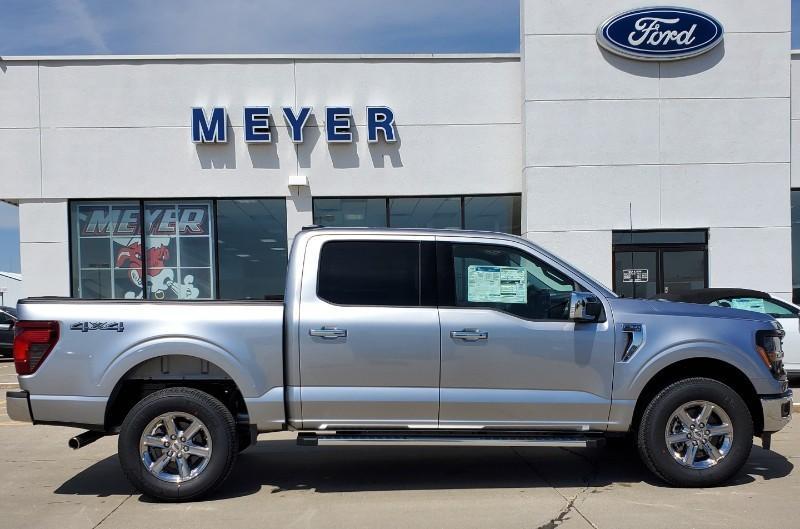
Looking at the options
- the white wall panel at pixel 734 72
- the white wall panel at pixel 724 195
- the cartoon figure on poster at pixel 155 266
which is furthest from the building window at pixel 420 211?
the white wall panel at pixel 734 72

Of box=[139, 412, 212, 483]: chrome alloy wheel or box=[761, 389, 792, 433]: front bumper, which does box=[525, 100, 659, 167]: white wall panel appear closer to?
box=[761, 389, 792, 433]: front bumper

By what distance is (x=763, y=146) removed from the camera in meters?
15.2

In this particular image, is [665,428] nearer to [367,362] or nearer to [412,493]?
[412,493]

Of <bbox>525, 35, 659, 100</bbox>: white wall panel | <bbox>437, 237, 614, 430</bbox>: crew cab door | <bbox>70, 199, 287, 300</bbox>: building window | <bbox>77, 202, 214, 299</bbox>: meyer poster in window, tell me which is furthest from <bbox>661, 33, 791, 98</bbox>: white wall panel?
<bbox>437, 237, 614, 430</bbox>: crew cab door

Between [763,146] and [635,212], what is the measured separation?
2.99 metres

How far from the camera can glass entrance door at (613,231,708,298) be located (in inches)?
605

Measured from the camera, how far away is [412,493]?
5.98 metres

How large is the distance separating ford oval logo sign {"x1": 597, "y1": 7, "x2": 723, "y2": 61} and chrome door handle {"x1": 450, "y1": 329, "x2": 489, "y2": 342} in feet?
36.9

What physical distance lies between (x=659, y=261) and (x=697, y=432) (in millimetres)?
10141

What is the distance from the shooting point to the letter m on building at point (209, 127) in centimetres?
1545

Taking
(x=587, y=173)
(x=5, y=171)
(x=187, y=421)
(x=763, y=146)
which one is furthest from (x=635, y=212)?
(x=5, y=171)

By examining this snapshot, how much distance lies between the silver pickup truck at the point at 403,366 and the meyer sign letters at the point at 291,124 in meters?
9.94

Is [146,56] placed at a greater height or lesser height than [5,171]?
greater

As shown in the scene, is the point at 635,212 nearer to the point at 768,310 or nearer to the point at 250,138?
the point at 768,310
